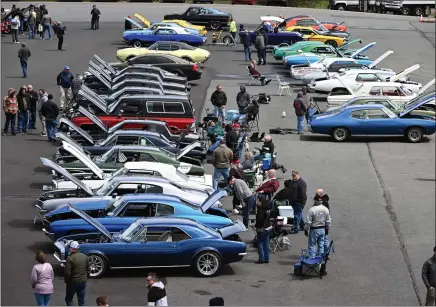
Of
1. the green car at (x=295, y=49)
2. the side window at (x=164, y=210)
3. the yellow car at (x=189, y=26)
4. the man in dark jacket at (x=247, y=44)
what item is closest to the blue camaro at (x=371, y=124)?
the side window at (x=164, y=210)

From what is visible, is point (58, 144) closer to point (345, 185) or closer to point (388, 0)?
point (345, 185)

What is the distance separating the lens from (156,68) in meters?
36.8

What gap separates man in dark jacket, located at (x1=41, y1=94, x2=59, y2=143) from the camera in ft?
99.4

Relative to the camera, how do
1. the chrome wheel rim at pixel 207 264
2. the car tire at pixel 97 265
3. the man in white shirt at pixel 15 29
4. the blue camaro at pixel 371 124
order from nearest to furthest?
the car tire at pixel 97 265
the chrome wheel rim at pixel 207 264
the blue camaro at pixel 371 124
the man in white shirt at pixel 15 29

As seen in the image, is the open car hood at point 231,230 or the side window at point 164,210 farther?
the side window at point 164,210

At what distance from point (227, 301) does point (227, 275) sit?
1494 mm

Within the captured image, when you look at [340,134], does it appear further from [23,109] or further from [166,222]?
[166,222]

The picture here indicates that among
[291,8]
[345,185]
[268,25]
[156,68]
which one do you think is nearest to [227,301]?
[345,185]

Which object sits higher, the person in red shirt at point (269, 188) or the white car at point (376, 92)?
the person in red shirt at point (269, 188)

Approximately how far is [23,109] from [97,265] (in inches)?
539

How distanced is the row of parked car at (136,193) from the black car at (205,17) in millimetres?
23758

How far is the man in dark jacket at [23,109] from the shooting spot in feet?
104

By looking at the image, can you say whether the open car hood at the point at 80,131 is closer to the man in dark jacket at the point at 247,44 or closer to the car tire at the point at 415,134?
the car tire at the point at 415,134

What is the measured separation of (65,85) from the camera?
3481cm
